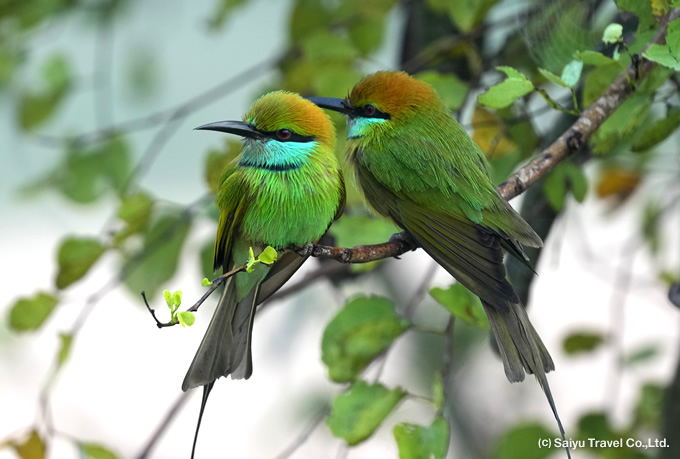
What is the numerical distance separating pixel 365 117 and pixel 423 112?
70mm

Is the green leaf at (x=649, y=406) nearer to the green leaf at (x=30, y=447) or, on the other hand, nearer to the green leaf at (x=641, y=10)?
the green leaf at (x=641, y=10)

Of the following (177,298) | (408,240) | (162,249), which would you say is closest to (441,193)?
(408,240)

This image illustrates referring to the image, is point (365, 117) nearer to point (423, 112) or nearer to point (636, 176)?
point (423, 112)

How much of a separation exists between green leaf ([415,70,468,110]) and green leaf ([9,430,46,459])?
75cm

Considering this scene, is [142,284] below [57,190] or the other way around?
below

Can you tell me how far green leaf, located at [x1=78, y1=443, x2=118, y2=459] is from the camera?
1.10 m

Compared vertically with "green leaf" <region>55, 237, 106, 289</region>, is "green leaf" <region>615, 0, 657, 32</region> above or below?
above

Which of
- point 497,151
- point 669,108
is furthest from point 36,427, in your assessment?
point 669,108

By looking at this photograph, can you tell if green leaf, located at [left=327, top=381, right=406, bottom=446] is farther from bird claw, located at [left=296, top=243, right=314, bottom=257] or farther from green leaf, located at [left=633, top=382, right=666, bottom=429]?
green leaf, located at [left=633, top=382, right=666, bottom=429]

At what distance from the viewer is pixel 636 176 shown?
6.20 feet

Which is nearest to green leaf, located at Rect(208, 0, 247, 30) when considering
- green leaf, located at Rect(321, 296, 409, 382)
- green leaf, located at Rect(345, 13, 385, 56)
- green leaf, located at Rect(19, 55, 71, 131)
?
green leaf, located at Rect(345, 13, 385, 56)

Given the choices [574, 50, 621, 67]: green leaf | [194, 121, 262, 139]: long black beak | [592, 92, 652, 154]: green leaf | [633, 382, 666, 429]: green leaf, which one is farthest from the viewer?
[633, 382, 666, 429]: green leaf

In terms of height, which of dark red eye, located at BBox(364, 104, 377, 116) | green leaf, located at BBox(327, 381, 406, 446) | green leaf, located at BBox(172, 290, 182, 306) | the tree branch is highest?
green leaf, located at BBox(172, 290, 182, 306)

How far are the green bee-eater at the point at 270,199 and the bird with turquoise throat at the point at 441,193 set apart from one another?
0.45 feet
